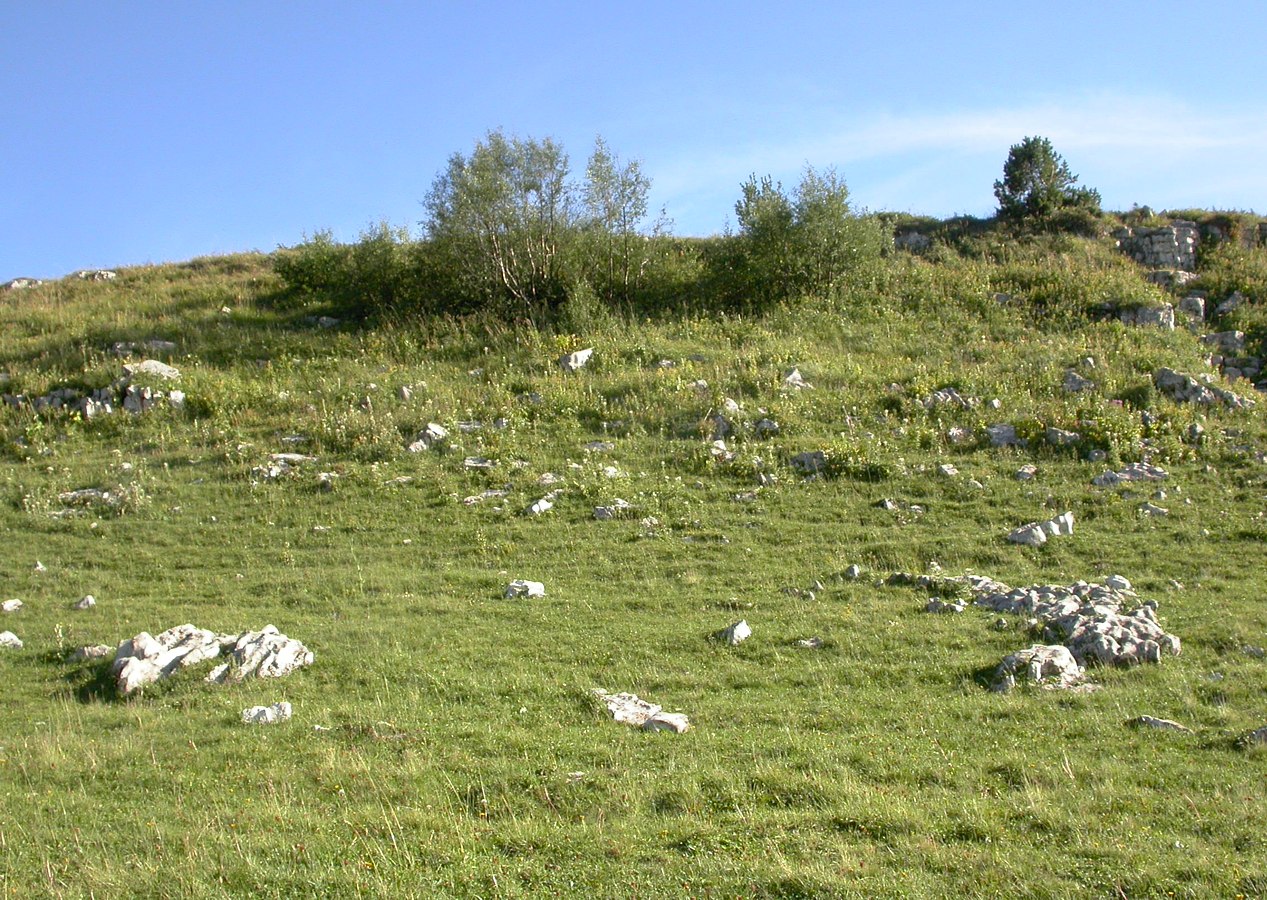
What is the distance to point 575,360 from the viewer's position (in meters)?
22.7

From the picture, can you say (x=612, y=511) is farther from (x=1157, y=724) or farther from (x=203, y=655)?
(x=1157, y=724)

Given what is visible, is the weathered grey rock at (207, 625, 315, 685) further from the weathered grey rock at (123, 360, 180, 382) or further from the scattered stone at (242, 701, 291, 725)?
the weathered grey rock at (123, 360, 180, 382)

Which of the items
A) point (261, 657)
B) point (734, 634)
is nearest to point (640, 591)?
point (734, 634)

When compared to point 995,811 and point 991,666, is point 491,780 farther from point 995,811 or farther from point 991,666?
point 991,666

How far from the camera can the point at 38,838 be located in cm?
661

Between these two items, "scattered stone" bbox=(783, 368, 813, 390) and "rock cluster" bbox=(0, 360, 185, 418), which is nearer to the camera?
"scattered stone" bbox=(783, 368, 813, 390)

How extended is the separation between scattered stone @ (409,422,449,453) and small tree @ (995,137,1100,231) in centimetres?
2137

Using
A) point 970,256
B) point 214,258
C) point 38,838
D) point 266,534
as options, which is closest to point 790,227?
point 970,256

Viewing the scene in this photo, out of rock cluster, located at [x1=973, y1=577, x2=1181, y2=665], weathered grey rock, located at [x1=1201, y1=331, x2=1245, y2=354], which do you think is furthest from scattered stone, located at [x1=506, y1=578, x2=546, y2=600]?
weathered grey rock, located at [x1=1201, y1=331, x2=1245, y2=354]

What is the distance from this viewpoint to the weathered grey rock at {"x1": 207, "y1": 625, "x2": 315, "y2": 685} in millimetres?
10046

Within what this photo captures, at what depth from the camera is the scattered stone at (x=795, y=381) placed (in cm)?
2100

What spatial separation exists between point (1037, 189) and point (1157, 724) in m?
28.3

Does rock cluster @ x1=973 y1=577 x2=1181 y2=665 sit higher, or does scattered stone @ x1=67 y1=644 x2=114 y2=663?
scattered stone @ x1=67 y1=644 x2=114 y2=663

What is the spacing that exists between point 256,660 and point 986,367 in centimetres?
1650
